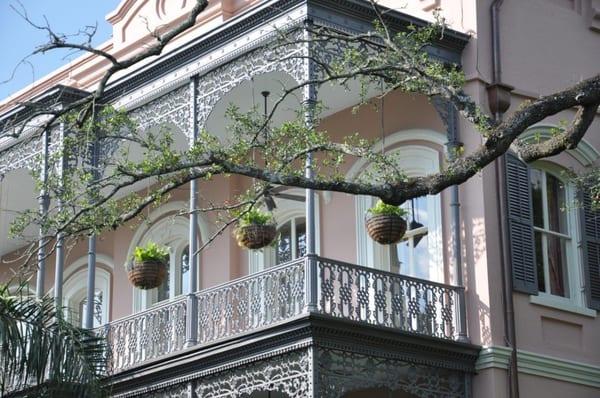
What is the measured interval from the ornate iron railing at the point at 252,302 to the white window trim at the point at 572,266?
11.8ft

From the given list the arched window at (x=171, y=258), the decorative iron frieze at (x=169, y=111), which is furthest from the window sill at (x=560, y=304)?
the arched window at (x=171, y=258)

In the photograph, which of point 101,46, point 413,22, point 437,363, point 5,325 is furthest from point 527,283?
point 101,46

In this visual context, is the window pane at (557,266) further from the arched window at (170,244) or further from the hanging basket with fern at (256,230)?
the arched window at (170,244)

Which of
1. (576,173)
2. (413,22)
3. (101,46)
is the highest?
(101,46)

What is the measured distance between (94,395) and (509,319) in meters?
5.29

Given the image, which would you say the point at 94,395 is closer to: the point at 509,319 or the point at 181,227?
the point at 509,319

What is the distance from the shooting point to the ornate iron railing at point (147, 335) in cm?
1855

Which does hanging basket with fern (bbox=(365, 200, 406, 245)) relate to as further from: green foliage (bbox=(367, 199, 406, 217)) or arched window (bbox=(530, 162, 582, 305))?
arched window (bbox=(530, 162, 582, 305))

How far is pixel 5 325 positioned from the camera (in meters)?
16.1

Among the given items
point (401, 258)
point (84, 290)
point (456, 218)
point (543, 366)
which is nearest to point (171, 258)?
point (84, 290)

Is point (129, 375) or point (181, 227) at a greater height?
point (181, 227)

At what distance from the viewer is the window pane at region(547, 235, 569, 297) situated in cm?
1906

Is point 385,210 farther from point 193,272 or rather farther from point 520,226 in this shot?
point 193,272

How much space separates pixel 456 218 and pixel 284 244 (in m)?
4.02
